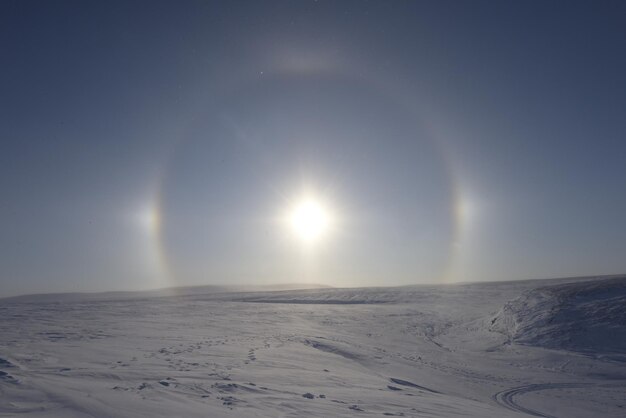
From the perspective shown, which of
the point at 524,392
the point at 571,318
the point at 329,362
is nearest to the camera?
the point at 524,392

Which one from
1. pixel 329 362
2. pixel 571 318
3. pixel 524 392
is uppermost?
pixel 571 318

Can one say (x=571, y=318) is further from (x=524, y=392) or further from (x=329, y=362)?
(x=329, y=362)

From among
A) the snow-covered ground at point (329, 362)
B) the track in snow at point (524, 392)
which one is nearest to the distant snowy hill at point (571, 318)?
the snow-covered ground at point (329, 362)

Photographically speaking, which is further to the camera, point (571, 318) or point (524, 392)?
point (571, 318)

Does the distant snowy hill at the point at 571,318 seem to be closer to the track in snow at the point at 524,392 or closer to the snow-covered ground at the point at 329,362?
the snow-covered ground at the point at 329,362

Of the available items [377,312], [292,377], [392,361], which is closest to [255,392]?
[292,377]

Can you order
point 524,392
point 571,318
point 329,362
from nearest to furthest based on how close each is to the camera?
point 524,392 → point 329,362 → point 571,318

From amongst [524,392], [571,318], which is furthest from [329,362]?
[571,318]
